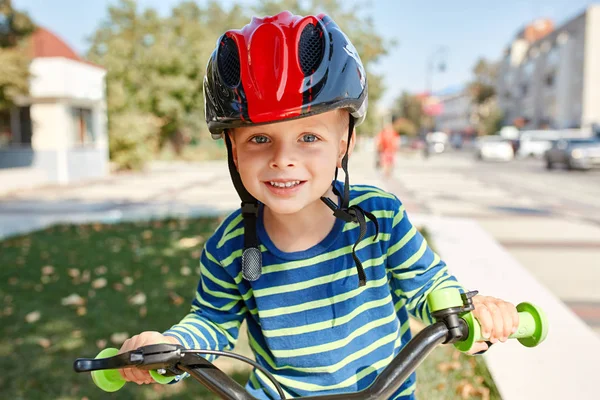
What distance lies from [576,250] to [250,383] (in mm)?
7251

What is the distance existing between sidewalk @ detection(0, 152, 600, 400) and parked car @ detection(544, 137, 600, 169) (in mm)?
9952

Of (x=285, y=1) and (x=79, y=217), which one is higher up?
(x=285, y=1)

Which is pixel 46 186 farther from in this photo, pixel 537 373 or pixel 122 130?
pixel 537 373

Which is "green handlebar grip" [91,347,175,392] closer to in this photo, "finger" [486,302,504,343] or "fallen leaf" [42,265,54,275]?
"finger" [486,302,504,343]

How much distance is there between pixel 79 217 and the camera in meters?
11.1

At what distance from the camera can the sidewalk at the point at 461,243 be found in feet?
11.7

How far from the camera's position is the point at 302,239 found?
1776 mm

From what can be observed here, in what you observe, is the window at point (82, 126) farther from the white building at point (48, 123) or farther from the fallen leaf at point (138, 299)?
the fallen leaf at point (138, 299)

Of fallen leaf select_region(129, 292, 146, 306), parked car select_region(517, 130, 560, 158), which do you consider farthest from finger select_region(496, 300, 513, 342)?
parked car select_region(517, 130, 560, 158)

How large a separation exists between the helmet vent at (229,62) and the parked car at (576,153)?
2525 cm

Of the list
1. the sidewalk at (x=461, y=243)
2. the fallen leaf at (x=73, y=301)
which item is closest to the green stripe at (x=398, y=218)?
the sidewalk at (x=461, y=243)

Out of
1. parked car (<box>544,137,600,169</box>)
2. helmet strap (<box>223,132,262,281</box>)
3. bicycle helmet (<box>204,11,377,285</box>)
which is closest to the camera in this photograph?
bicycle helmet (<box>204,11,377,285</box>)

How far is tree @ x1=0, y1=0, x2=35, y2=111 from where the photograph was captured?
15.1 meters

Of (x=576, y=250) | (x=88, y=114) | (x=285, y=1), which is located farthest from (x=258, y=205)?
(x=285, y=1)
